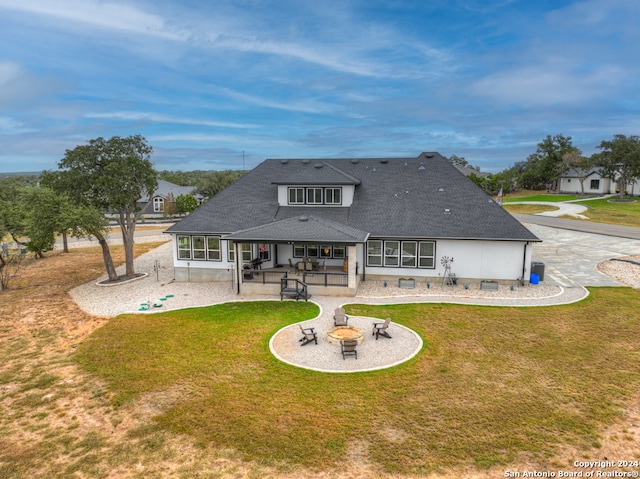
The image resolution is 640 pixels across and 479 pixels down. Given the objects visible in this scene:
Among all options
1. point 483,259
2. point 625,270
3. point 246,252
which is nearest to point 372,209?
point 483,259

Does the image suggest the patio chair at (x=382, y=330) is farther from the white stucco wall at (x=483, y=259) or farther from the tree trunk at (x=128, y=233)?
the tree trunk at (x=128, y=233)

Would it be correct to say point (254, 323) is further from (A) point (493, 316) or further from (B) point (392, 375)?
(A) point (493, 316)

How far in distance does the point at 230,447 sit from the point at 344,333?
7.13 m

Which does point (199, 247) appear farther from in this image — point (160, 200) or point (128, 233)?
point (160, 200)

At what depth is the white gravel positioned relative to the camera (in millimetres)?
14227

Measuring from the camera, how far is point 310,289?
22156 millimetres

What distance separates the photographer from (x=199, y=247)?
2578 cm

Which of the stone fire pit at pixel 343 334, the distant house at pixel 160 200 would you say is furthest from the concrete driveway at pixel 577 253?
the distant house at pixel 160 200

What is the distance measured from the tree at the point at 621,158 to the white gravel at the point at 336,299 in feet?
171

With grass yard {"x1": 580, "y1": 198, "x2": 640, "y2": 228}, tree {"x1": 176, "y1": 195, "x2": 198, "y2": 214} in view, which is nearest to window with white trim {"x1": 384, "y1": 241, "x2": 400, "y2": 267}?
grass yard {"x1": 580, "y1": 198, "x2": 640, "y2": 228}

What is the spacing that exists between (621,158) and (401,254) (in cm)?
6823

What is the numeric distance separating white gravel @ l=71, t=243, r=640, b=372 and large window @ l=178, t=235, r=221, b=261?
195 cm

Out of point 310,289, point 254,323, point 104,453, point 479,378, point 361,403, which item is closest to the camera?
point 104,453

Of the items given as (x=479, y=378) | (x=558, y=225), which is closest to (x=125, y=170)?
(x=479, y=378)
